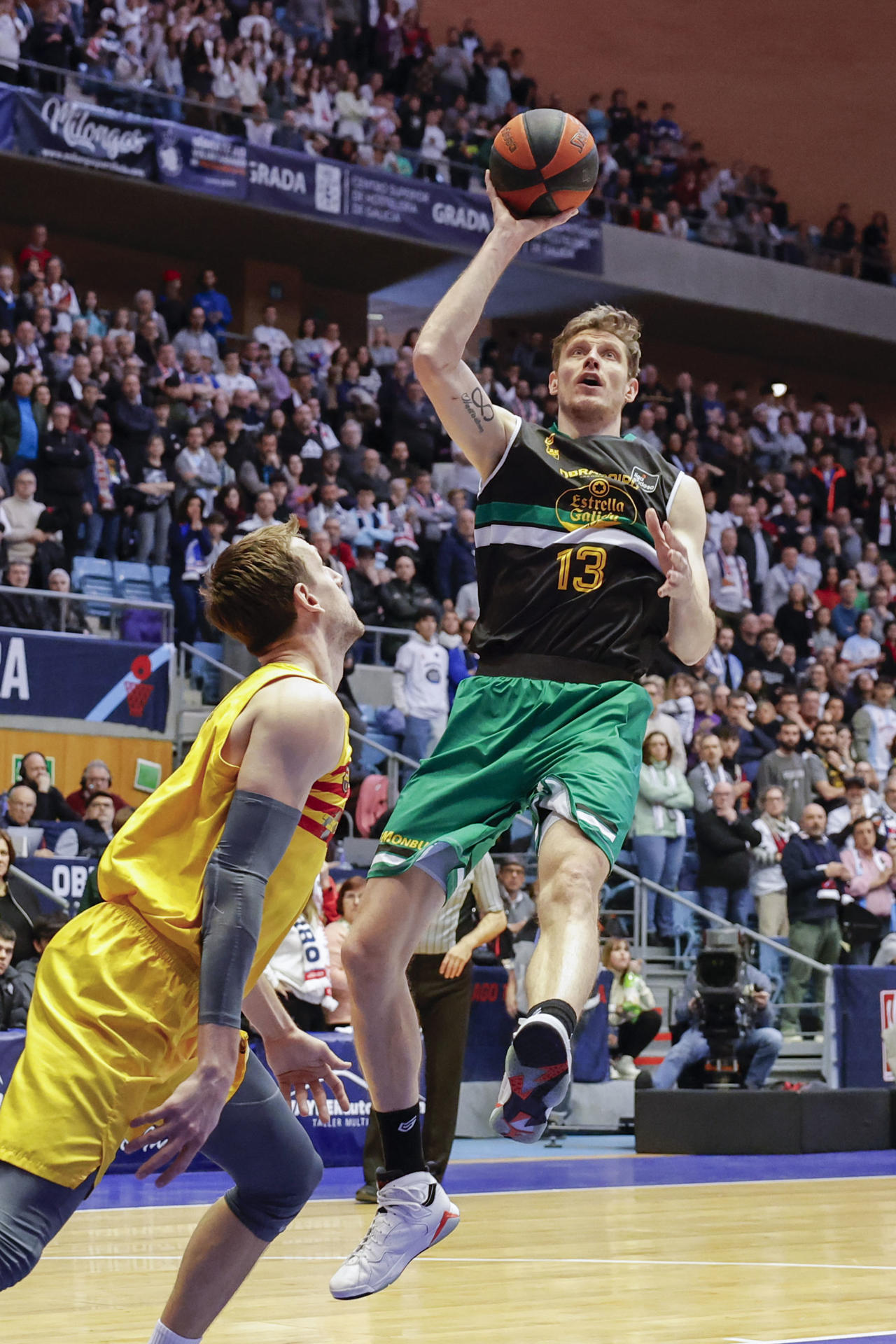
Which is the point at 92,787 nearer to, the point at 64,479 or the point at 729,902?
the point at 64,479

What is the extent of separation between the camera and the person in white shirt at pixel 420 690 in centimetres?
1438

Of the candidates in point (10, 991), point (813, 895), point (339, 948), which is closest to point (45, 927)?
point (10, 991)

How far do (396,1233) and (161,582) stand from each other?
1068 centimetres

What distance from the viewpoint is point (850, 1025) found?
12758 millimetres

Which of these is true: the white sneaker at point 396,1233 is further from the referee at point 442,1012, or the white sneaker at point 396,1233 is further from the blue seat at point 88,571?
the blue seat at point 88,571

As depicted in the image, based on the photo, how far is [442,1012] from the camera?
8.47m

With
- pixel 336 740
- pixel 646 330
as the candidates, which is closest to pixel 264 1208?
pixel 336 740

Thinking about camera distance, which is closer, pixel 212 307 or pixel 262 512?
pixel 262 512

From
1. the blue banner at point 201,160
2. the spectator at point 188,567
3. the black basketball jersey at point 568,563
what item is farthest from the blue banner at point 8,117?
the black basketball jersey at point 568,563

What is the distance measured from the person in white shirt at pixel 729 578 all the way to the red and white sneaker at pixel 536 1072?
49.8 feet

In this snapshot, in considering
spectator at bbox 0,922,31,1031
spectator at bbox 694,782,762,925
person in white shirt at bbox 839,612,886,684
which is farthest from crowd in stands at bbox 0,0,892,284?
spectator at bbox 0,922,31,1031

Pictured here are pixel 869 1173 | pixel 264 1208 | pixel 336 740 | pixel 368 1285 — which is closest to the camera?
pixel 336 740

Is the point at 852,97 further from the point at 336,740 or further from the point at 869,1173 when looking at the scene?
the point at 336,740

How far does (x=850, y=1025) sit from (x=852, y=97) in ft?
64.4
